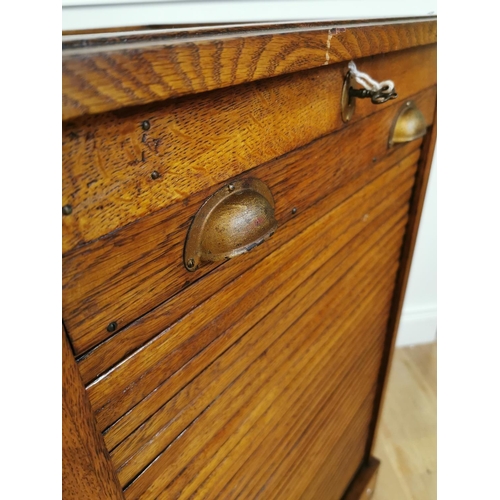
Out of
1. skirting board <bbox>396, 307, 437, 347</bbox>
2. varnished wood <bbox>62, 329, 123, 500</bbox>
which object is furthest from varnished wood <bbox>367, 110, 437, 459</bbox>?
varnished wood <bbox>62, 329, 123, 500</bbox>

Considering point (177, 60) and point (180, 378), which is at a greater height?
point (177, 60)

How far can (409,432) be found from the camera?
136 centimetres

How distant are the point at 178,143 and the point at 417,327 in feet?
5.02

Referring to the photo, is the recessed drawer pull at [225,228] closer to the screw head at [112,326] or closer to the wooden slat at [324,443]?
the screw head at [112,326]

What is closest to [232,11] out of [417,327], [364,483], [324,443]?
[324,443]

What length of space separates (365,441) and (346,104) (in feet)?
3.01

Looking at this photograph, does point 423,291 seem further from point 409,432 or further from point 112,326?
point 112,326

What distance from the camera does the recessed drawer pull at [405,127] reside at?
65 centimetres

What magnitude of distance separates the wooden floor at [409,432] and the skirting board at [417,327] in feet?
0.12

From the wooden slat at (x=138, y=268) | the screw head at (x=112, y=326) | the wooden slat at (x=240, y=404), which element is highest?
the wooden slat at (x=138, y=268)

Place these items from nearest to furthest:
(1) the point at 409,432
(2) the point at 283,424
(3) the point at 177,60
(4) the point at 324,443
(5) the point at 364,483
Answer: (3) the point at 177,60 → (2) the point at 283,424 → (4) the point at 324,443 → (5) the point at 364,483 → (1) the point at 409,432

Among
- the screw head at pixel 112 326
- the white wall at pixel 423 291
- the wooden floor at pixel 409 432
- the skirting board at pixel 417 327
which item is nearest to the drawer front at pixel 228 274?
the screw head at pixel 112 326
